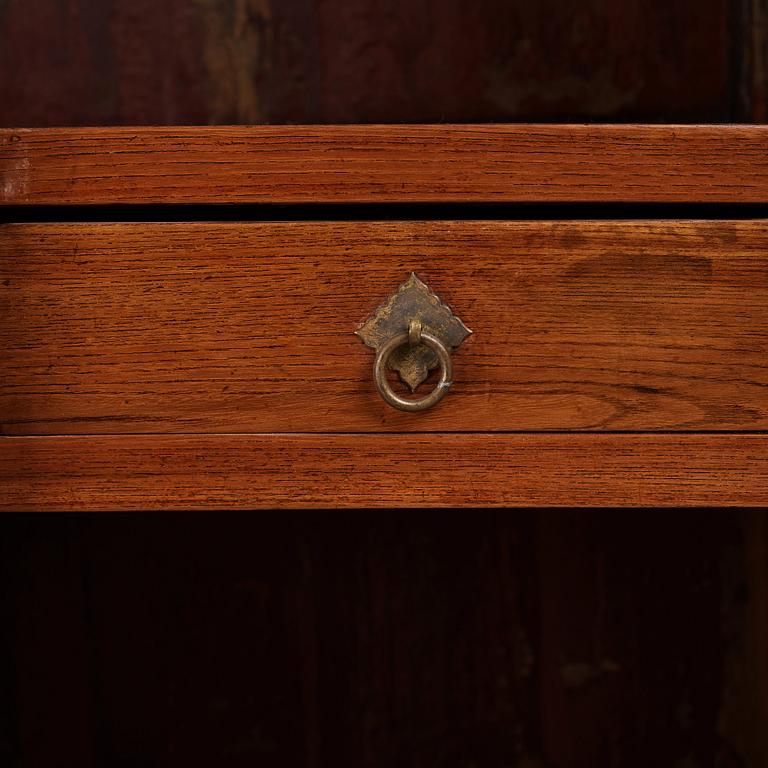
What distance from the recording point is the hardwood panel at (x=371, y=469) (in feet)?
1.06

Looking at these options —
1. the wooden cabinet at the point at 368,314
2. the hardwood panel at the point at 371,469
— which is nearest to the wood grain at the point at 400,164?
the wooden cabinet at the point at 368,314

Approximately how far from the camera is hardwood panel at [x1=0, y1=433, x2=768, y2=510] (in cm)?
32

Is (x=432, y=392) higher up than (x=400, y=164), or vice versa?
(x=400, y=164)

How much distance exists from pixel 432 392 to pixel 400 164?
0.11 metres

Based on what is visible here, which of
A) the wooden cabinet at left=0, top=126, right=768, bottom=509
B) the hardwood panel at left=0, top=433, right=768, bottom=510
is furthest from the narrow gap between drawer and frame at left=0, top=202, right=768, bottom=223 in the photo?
the hardwood panel at left=0, top=433, right=768, bottom=510

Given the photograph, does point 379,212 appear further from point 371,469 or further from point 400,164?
point 371,469

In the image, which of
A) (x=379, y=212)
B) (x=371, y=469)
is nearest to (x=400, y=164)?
(x=379, y=212)

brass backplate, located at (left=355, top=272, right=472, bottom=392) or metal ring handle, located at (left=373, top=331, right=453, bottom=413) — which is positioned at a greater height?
brass backplate, located at (left=355, top=272, right=472, bottom=392)

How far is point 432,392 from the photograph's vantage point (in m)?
0.31

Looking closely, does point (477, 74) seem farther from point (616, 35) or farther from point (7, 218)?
point (7, 218)

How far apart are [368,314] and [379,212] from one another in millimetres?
Result: 57

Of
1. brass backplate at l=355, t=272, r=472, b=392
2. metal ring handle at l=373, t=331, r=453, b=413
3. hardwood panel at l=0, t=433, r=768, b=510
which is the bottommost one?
hardwood panel at l=0, t=433, r=768, b=510

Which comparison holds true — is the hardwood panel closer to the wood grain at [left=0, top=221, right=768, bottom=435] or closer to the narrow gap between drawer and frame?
the wood grain at [left=0, top=221, right=768, bottom=435]

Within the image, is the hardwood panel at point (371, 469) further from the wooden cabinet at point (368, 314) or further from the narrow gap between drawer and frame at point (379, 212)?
the narrow gap between drawer and frame at point (379, 212)
